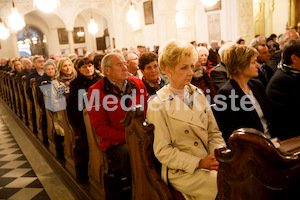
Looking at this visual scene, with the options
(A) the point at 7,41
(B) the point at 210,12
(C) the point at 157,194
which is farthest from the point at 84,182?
(A) the point at 7,41

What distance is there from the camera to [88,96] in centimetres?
263

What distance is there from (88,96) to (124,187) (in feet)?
3.44

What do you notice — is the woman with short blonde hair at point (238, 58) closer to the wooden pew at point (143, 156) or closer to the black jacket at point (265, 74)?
the wooden pew at point (143, 156)

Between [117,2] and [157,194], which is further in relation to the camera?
[117,2]

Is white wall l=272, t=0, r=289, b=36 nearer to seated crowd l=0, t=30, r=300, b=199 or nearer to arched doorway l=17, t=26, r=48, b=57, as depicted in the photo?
seated crowd l=0, t=30, r=300, b=199

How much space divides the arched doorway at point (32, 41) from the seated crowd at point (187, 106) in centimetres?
1976

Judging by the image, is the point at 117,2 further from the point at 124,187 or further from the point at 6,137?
the point at 124,187

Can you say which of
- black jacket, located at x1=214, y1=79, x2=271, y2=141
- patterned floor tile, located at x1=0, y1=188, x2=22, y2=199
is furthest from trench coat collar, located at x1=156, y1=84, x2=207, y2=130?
patterned floor tile, located at x1=0, y1=188, x2=22, y2=199

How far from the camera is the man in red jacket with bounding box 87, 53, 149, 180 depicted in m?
2.49

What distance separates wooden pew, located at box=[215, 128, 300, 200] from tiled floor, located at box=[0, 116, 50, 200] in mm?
2806

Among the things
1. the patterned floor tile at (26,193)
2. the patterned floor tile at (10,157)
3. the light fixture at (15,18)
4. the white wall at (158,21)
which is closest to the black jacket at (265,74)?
the patterned floor tile at (26,193)

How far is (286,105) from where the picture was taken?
2680 millimetres

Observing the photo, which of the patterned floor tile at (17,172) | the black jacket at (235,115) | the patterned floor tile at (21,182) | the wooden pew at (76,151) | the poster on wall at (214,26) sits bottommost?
the patterned floor tile at (21,182)

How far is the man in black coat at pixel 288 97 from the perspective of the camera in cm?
267
